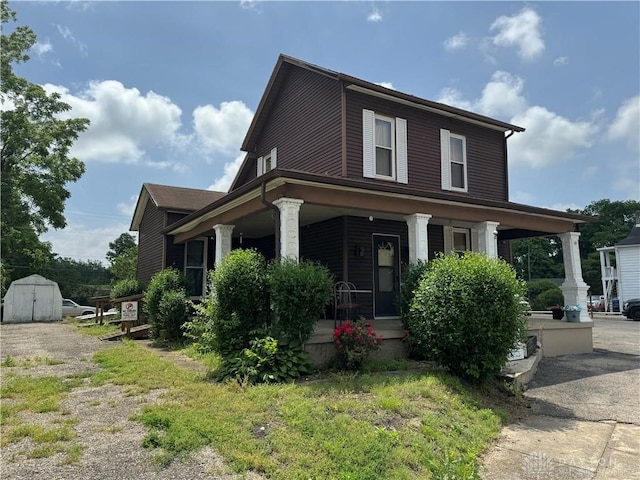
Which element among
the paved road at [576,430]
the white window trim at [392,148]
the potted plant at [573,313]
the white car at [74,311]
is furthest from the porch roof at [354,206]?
the white car at [74,311]

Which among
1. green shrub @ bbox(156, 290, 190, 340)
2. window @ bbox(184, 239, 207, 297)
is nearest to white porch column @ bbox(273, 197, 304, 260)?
green shrub @ bbox(156, 290, 190, 340)

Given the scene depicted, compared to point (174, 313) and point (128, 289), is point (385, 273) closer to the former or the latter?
point (174, 313)

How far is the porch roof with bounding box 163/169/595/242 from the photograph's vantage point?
7512 mm

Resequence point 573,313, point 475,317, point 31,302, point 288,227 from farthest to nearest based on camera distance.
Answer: point 31,302
point 573,313
point 288,227
point 475,317

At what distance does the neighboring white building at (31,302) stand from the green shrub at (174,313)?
16.3 metres

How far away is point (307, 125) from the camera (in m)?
11.6

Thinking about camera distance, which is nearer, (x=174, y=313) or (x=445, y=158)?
(x=174, y=313)

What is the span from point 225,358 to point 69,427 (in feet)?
8.70

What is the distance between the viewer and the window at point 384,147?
10.4m

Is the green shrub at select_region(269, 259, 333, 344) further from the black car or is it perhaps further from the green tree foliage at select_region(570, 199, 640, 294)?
the green tree foliage at select_region(570, 199, 640, 294)

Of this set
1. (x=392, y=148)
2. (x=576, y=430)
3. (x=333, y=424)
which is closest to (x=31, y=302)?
(x=392, y=148)

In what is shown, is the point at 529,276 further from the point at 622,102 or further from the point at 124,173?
the point at 124,173

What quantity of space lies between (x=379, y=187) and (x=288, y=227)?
78.9 inches

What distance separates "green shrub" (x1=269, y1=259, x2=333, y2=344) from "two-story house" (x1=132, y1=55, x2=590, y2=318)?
161 cm
